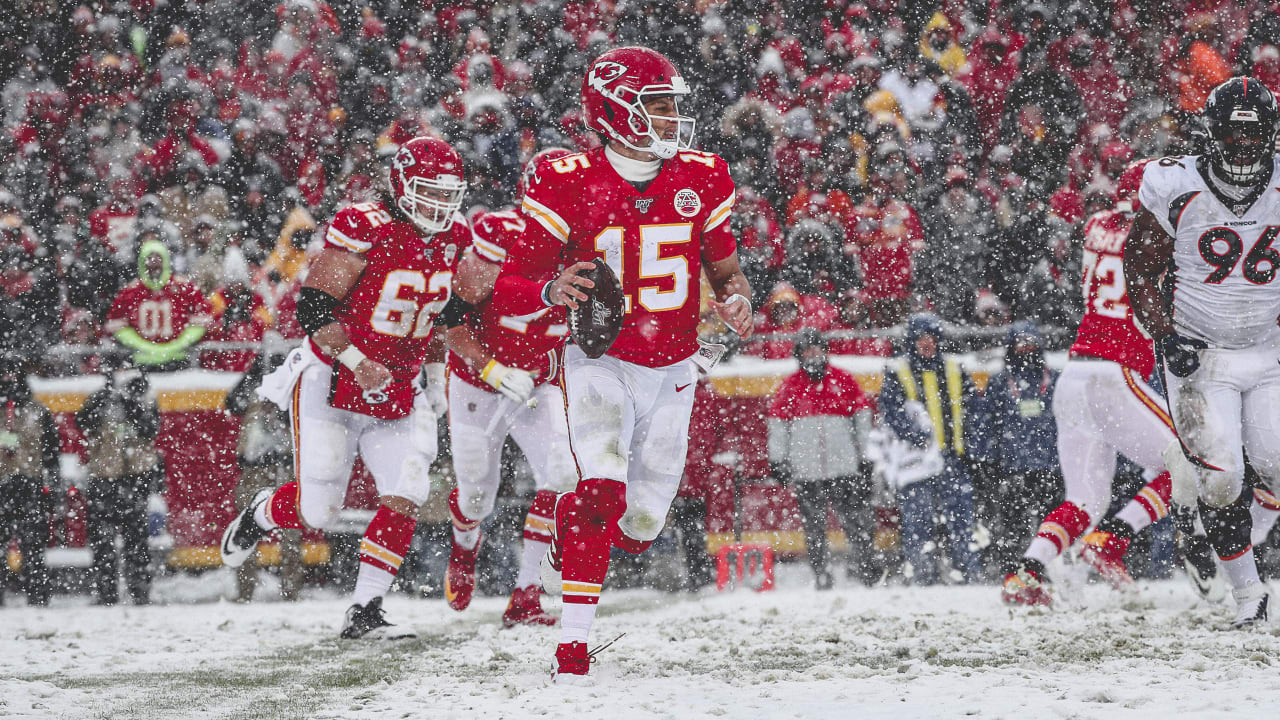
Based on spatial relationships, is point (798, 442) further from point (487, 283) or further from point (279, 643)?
point (279, 643)

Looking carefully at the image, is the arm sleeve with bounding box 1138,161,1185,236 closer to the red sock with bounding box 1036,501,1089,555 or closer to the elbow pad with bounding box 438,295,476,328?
the red sock with bounding box 1036,501,1089,555

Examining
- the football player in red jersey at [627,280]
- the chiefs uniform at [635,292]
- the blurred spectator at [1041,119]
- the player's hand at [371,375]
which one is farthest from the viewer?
the blurred spectator at [1041,119]

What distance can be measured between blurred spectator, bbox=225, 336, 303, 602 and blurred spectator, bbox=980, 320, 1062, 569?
413 centimetres

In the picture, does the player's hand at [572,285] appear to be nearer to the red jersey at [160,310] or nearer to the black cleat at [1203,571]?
the black cleat at [1203,571]

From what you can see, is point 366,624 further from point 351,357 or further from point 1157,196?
point 1157,196

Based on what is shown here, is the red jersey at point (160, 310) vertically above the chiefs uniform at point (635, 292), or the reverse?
the red jersey at point (160, 310)

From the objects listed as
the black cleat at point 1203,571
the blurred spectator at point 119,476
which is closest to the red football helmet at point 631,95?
the black cleat at point 1203,571

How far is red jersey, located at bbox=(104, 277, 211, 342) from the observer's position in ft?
30.4

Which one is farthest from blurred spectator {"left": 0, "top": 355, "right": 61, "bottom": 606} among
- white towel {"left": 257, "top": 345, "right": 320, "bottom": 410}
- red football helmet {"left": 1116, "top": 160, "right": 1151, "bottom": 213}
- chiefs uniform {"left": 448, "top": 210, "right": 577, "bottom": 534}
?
red football helmet {"left": 1116, "top": 160, "right": 1151, "bottom": 213}

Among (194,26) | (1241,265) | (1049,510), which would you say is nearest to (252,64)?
(194,26)

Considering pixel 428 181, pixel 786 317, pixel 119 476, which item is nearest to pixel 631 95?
pixel 428 181

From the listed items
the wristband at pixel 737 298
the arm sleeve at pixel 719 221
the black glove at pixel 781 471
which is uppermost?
the arm sleeve at pixel 719 221

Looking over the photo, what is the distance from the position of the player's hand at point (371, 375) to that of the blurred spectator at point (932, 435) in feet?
10.8

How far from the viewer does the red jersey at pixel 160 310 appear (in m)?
9.27
